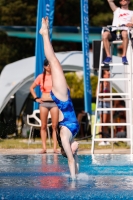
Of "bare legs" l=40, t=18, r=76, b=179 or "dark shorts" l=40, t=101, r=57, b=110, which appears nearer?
"bare legs" l=40, t=18, r=76, b=179

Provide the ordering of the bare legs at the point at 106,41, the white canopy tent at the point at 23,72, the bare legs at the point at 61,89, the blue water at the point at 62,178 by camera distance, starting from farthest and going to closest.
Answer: the white canopy tent at the point at 23,72 < the bare legs at the point at 106,41 < the bare legs at the point at 61,89 < the blue water at the point at 62,178

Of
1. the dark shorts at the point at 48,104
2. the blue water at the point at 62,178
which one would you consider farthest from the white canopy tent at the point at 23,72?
the blue water at the point at 62,178

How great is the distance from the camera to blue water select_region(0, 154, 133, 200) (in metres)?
6.52

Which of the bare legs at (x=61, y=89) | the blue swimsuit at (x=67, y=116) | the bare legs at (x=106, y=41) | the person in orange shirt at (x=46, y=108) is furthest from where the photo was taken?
the bare legs at (x=106, y=41)

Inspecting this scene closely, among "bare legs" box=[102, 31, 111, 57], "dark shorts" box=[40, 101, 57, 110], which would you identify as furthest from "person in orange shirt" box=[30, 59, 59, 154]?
"bare legs" box=[102, 31, 111, 57]

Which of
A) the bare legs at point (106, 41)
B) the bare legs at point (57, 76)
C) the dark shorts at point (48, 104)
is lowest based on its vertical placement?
the dark shorts at point (48, 104)

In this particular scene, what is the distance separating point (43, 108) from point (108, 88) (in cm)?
310

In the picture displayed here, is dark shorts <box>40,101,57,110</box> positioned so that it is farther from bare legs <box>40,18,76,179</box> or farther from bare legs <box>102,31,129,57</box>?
bare legs <box>40,18,76,179</box>

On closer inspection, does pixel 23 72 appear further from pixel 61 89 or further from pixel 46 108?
pixel 61 89

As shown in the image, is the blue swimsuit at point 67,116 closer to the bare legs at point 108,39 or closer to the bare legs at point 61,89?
the bare legs at point 61,89

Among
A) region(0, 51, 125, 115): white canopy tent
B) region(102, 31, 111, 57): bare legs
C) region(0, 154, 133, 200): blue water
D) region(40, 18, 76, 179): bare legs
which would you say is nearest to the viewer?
region(0, 154, 133, 200): blue water

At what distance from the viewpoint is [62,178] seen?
8.17 m

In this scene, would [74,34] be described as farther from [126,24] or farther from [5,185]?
[5,185]

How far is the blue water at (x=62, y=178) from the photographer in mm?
6523
